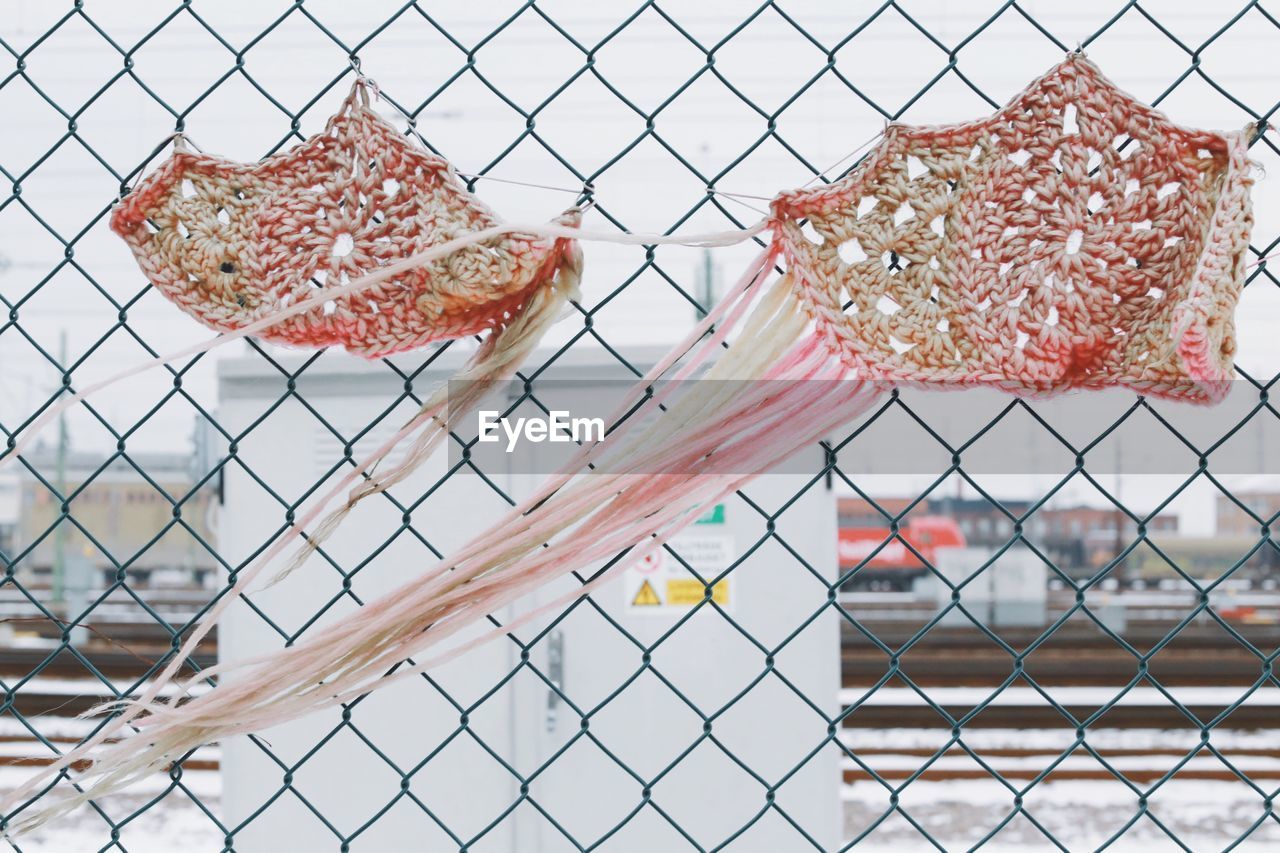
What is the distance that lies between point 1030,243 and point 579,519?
0.44m

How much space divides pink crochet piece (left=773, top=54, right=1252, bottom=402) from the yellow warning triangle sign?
5.00 feet

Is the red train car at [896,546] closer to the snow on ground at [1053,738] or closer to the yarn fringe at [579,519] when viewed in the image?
the snow on ground at [1053,738]

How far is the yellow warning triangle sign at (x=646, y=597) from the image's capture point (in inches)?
91.0

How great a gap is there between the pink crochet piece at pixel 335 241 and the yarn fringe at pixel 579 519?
0.07 m

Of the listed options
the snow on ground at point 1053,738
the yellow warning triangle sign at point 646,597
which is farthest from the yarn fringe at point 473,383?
the snow on ground at point 1053,738

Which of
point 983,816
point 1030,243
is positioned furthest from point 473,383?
point 983,816

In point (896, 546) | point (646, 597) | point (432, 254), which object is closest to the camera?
point (432, 254)

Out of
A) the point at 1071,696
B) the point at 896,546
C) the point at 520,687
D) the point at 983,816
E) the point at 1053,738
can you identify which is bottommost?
the point at 983,816

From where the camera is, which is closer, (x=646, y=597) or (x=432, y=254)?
(x=432, y=254)

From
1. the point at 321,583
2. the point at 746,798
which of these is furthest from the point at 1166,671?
the point at 321,583

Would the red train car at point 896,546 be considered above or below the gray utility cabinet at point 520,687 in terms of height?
above

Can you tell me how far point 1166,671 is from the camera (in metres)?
8.30

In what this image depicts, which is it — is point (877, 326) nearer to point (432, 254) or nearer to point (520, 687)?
point (432, 254)

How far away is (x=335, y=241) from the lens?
35.4 inches
